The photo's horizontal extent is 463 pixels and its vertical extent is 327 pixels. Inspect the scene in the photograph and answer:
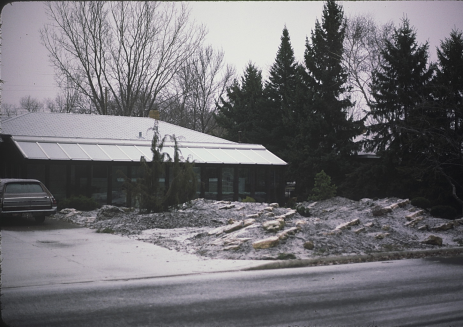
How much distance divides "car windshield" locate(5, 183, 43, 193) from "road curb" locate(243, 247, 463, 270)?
1078 cm

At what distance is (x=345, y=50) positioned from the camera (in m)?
38.5

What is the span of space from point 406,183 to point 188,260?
71.5ft

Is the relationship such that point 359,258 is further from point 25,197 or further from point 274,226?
point 25,197

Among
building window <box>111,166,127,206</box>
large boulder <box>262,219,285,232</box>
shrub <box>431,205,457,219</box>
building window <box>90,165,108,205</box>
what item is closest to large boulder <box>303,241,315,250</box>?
large boulder <box>262,219,285,232</box>

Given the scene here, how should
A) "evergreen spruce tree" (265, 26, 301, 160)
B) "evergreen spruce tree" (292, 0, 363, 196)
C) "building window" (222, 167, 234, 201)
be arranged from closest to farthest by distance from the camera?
1. "building window" (222, 167, 234, 201)
2. "evergreen spruce tree" (292, 0, 363, 196)
3. "evergreen spruce tree" (265, 26, 301, 160)

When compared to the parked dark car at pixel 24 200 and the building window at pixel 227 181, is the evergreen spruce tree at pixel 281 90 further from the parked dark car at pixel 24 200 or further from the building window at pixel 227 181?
the parked dark car at pixel 24 200

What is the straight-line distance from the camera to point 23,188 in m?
16.9

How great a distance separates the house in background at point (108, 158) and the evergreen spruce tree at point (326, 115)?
5.38 m

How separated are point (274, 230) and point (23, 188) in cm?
959

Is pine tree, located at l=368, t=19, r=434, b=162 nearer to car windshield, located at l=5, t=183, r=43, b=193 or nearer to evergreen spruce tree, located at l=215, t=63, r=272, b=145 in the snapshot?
evergreen spruce tree, located at l=215, t=63, r=272, b=145

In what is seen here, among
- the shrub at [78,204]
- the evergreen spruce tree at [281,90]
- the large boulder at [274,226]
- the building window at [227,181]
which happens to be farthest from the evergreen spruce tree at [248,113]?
the large boulder at [274,226]

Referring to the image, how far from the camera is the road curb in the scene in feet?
31.9

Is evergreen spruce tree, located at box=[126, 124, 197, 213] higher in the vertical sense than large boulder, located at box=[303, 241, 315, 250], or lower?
higher

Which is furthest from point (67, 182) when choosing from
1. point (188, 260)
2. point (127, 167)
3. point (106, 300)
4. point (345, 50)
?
point (345, 50)
